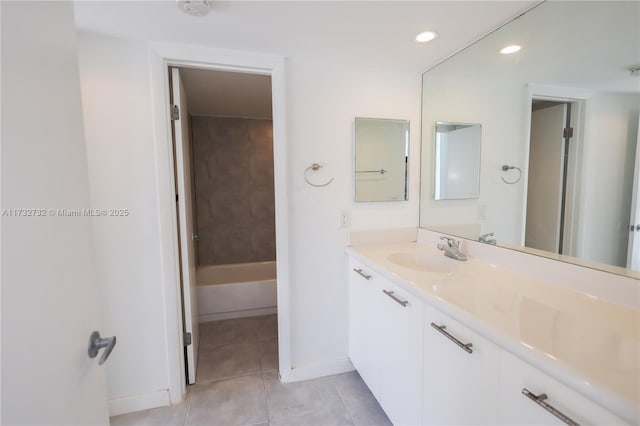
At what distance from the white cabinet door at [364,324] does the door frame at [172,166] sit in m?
0.45

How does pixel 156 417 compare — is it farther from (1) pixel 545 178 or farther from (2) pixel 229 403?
(1) pixel 545 178

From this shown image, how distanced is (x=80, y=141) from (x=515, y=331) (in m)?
1.34

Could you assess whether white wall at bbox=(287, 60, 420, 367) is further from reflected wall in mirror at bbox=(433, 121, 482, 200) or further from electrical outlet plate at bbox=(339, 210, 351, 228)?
reflected wall in mirror at bbox=(433, 121, 482, 200)

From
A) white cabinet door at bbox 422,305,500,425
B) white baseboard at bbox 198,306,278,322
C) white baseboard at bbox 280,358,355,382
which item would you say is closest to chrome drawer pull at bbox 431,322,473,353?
white cabinet door at bbox 422,305,500,425

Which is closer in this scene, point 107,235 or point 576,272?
point 576,272

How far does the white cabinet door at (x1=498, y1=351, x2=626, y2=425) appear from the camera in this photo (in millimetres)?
609

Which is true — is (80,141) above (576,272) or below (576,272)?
above

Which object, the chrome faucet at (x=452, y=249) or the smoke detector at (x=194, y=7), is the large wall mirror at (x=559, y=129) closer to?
the chrome faucet at (x=452, y=249)

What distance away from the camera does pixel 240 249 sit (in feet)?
12.0

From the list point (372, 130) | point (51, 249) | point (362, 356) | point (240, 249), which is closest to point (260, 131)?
point (240, 249)

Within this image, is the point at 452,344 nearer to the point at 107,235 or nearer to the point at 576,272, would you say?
the point at 576,272

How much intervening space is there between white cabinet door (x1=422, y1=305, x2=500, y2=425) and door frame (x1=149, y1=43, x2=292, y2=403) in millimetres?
981

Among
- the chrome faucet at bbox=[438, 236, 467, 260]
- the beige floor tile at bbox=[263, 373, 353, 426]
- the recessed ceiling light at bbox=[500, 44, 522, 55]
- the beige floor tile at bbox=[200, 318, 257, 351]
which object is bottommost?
the beige floor tile at bbox=[200, 318, 257, 351]

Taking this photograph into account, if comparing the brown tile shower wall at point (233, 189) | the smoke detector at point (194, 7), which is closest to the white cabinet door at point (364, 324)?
the smoke detector at point (194, 7)
